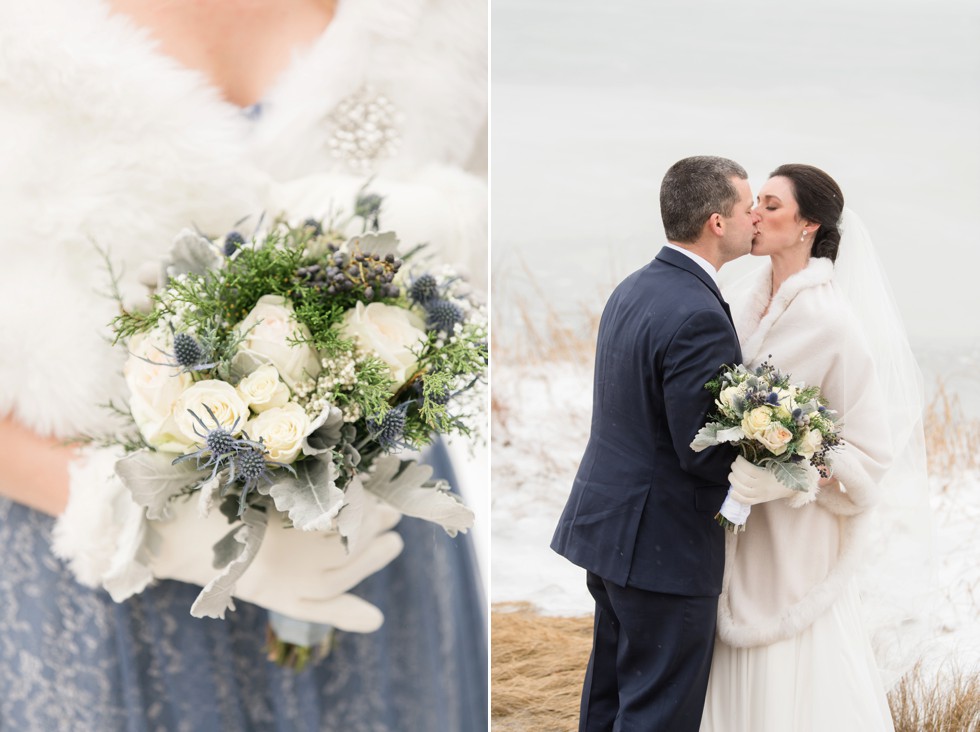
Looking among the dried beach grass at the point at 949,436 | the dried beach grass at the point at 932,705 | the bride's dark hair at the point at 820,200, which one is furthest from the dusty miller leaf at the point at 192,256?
the dried beach grass at the point at 949,436

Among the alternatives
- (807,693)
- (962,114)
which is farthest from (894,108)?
(807,693)

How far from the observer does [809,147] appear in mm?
2887

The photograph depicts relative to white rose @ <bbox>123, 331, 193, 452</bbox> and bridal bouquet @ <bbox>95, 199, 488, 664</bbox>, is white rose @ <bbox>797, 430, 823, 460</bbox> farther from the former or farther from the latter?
white rose @ <bbox>123, 331, 193, 452</bbox>

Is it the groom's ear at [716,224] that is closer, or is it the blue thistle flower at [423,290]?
the blue thistle flower at [423,290]

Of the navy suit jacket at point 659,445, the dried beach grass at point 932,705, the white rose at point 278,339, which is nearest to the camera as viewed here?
the white rose at point 278,339

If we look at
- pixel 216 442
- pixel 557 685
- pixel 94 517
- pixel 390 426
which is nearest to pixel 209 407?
pixel 216 442

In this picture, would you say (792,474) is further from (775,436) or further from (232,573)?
(232,573)

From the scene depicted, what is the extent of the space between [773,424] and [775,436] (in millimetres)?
23

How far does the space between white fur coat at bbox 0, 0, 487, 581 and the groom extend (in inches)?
19.4

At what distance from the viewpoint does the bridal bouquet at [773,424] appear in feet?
5.69

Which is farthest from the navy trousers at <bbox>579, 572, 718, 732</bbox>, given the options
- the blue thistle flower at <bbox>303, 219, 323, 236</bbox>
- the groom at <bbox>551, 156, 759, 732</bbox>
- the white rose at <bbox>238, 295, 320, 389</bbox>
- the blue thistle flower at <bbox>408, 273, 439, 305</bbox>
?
the blue thistle flower at <bbox>303, 219, 323, 236</bbox>

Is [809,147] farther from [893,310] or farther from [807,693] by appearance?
[807,693]

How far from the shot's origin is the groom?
1.93m

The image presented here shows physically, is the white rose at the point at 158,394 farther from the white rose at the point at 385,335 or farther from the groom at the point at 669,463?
the groom at the point at 669,463
